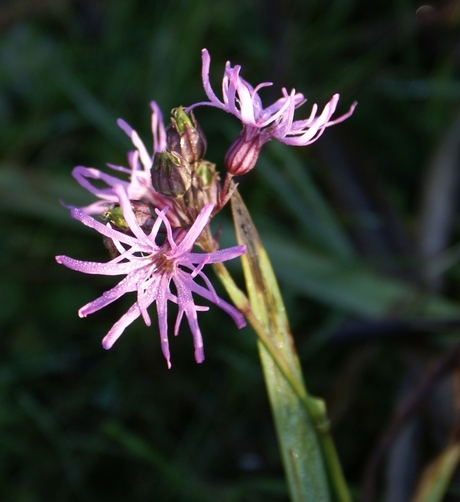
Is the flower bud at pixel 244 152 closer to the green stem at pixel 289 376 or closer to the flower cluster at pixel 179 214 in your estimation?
the flower cluster at pixel 179 214

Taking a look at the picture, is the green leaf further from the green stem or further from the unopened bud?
the unopened bud

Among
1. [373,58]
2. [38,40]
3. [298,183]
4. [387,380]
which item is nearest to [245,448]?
[387,380]

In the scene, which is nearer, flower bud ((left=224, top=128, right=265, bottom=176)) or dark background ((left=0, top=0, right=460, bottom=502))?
flower bud ((left=224, top=128, right=265, bottom=176))

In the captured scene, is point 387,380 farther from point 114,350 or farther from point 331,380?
point 114,350

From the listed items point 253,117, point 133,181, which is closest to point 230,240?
point 133,181

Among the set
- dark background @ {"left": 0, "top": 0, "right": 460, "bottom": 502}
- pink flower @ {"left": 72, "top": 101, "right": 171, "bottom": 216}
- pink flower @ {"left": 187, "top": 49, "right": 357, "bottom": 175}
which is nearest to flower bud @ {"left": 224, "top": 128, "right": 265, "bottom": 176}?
pink flower @ {"left": 187, "top": 49, "right": 357, "bottom": 175}

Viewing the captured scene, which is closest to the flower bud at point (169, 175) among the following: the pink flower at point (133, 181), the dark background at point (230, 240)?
the pink flower at point (133, 181)

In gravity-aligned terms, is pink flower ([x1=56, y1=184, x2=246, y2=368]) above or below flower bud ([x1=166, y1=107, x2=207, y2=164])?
below
